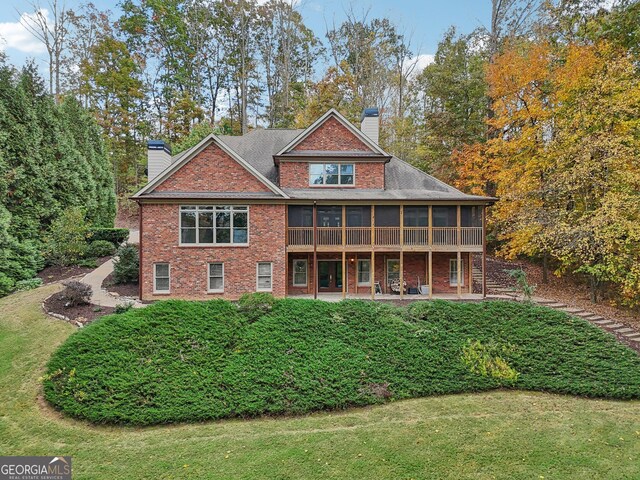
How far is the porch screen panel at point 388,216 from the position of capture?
15266 millimetres

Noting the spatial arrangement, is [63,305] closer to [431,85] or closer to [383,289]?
[383,289]

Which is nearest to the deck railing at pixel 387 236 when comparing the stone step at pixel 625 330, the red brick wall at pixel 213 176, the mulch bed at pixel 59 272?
the red brick wall at pixel 213 176

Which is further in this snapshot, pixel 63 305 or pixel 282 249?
pixel 282 249

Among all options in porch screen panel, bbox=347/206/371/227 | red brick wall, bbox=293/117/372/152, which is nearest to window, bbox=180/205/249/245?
porch screen panel, bbox=347/206/371/227

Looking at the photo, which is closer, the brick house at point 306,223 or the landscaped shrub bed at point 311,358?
the landscaped shrub bed at point 311,358

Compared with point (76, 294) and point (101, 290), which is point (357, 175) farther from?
point (101, 290)

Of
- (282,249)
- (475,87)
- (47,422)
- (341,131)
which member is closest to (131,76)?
(341,131)

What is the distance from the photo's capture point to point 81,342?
8.89m

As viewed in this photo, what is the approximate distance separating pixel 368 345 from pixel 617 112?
1352 cm

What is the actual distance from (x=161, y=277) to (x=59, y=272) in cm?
744

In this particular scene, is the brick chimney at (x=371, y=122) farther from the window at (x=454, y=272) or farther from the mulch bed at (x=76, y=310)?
the mulch bed at (x=76, y=310)

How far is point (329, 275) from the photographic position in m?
15.9

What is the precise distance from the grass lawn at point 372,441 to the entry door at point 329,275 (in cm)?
804

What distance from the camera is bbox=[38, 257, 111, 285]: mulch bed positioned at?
15.9 meters
